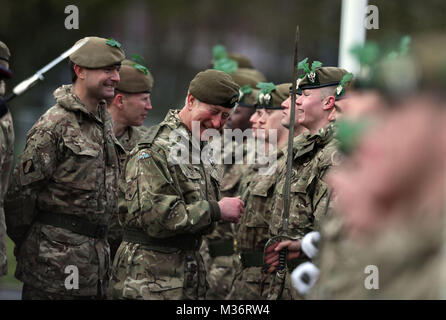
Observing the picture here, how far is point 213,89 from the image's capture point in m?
5.71

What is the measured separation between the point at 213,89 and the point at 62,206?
4.76 feet

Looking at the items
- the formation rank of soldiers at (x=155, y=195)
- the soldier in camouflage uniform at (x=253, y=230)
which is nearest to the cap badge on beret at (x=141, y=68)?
the formation rank of soldiers at (x=155, y=195)

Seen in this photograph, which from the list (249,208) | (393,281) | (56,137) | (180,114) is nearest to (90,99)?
(56,137)

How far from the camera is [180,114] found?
19.1 ft

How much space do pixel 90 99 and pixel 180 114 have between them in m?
0.96

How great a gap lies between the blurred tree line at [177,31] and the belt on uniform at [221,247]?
816 centimetres

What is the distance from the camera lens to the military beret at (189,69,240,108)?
224 inches

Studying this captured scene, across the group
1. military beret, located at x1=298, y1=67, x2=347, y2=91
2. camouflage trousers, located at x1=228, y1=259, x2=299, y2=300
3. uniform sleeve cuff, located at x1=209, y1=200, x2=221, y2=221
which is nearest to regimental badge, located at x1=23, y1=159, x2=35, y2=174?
uniform sleeve cuff, located at x1=209, y1=200, x2=221, y2=221

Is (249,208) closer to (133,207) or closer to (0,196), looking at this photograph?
(133,207)

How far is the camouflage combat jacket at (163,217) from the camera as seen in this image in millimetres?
5344

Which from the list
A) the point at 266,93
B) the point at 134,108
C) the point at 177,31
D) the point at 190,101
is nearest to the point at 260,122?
the point at 266,93

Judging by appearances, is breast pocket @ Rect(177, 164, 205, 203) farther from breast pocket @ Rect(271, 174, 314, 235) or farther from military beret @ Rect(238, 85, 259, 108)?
military beret @ Rect(238, 85, 259, 108)

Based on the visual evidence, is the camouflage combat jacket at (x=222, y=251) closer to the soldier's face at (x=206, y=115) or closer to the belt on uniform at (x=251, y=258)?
the belt on uniform at (x=251, y=258)

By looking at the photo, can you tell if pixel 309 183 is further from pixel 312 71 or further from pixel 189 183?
pixel 312 71
